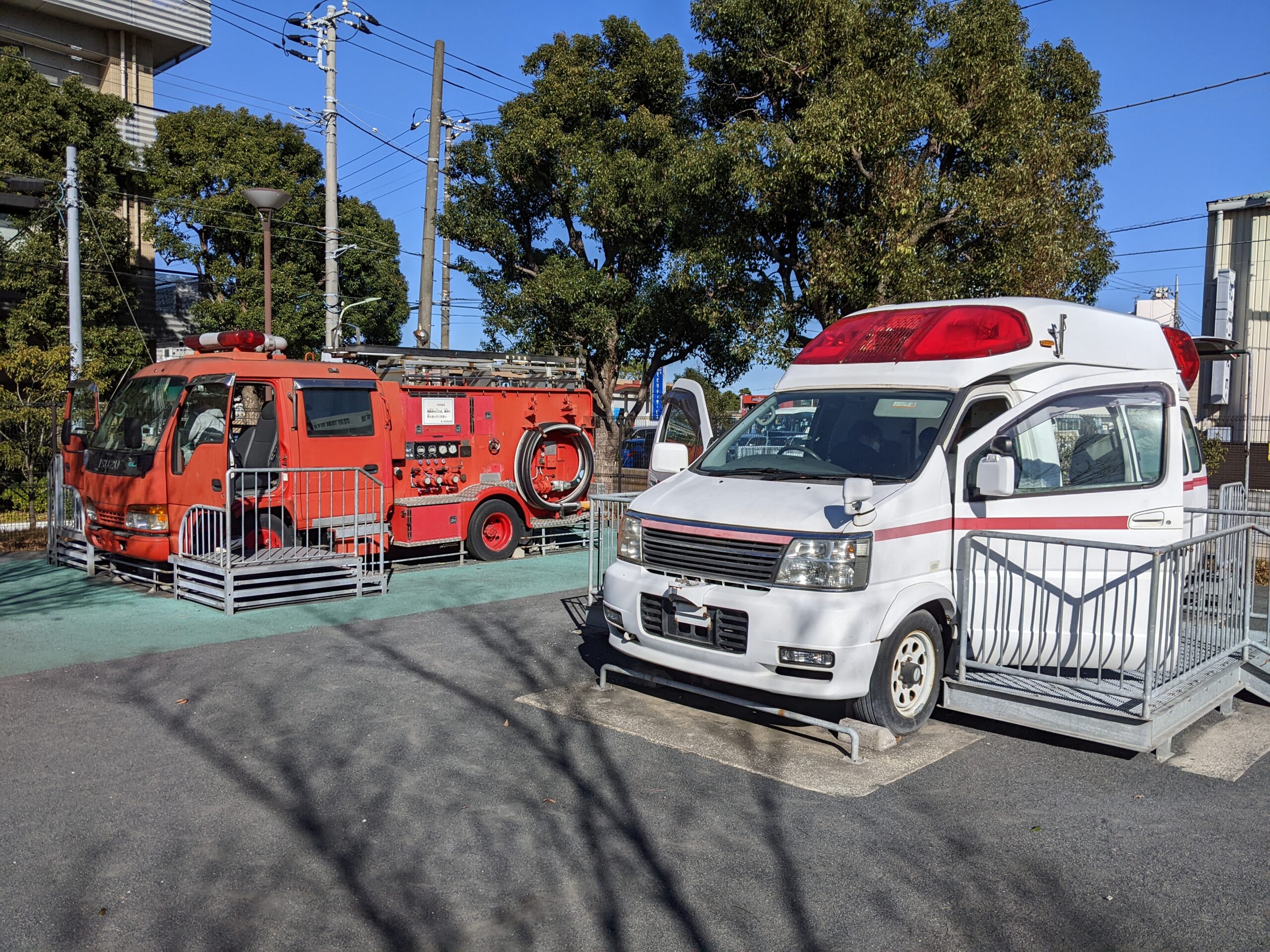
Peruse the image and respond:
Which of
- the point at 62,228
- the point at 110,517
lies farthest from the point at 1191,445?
the point at 62,228

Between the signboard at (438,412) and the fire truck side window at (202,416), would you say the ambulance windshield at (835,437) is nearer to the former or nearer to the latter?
the fire truck side window at (202,416)

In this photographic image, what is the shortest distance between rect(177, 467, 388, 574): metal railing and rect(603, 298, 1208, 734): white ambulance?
14.9 feet

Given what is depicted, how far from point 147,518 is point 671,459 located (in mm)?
5948

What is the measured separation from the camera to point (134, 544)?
10.2 metres

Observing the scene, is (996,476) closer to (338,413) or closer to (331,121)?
(338,413)

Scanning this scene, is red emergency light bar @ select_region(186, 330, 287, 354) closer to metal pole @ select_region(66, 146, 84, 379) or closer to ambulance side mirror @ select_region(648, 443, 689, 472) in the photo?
ambulance side mirror @ select_region(648, 443, 689, 472)

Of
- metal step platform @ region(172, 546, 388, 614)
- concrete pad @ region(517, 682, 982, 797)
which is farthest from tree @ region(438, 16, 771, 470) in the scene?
concrete pad @ region(517, 682, 982, 797)

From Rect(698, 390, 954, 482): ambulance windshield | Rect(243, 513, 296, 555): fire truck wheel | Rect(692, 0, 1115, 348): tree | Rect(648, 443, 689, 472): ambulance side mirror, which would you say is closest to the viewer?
Rect(698, 390, 954, 482): ambulance windshield

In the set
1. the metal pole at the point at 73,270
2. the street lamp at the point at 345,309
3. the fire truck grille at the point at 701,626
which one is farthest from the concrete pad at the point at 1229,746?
the street lamp at the point at 345,309

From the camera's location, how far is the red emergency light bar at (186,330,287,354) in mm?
10797

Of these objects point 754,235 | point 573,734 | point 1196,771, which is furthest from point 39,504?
point 1196,771

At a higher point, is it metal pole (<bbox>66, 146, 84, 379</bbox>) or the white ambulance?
metal pole (<bbox>66, 146, 84, 379</bbox>)

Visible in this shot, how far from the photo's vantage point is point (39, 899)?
3982 millimetres

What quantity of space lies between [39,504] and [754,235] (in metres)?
12.2
